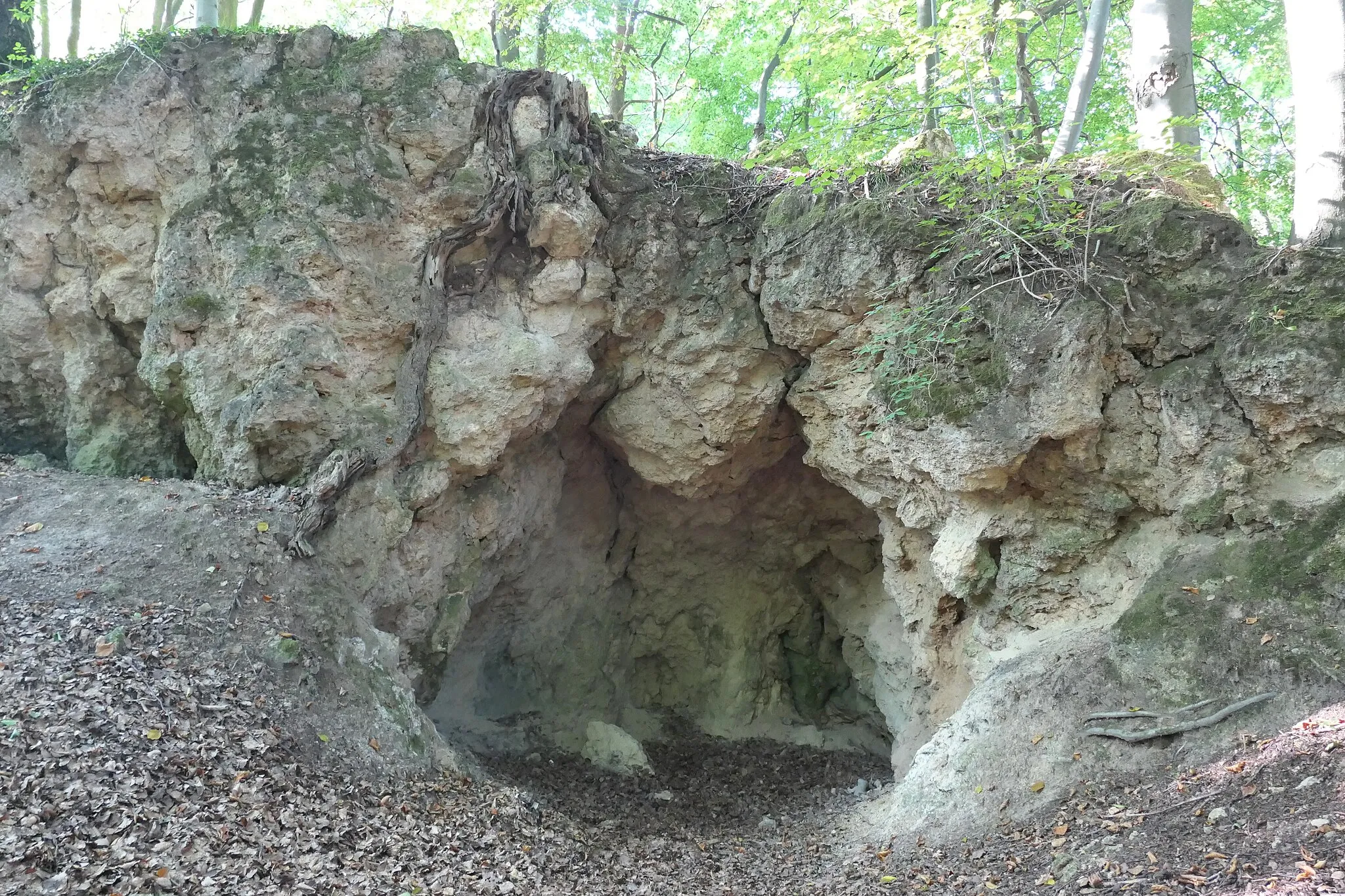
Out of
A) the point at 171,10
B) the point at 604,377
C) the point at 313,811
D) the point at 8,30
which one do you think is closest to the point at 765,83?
the point at 604,377

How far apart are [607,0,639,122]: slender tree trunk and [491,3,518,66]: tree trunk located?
173 centimetres

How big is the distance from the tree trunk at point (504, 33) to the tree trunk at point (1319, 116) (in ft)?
31.4

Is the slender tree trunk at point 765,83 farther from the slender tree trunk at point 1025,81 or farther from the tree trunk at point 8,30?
the tree trunk at point 8,30

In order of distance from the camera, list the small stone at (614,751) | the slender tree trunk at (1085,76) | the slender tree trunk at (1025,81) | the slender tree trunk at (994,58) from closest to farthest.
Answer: the slender tree trunk at (1085,76) < the slender tree trunk at (994,58) < the small stone at (614,751) < the slender tree trunk at (1025,81)

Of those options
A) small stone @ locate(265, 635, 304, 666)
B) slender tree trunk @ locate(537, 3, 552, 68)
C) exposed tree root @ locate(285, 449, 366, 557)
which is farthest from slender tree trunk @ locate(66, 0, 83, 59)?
small stone @ locate(265, 635, 304, 666)

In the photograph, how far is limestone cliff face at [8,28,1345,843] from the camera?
566cm

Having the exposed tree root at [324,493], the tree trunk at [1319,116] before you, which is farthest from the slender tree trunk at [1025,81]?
the exposed tree root at [324,493]

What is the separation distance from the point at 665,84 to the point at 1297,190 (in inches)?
514

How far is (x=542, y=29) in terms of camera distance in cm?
1341

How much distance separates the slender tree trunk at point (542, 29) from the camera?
43.9 feet

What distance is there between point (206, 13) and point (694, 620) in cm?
856

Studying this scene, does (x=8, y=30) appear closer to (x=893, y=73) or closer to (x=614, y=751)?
(x=893, y=73)

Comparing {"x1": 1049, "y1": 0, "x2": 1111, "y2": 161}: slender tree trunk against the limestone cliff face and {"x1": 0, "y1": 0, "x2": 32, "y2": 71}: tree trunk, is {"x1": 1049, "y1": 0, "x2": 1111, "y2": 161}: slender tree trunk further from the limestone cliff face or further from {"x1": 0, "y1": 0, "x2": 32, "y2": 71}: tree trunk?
{"x1": 0, "y1": 0, "x2": 32, "y2": 71}: tree trunk

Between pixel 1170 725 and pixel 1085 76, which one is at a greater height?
pixel 1085 76
